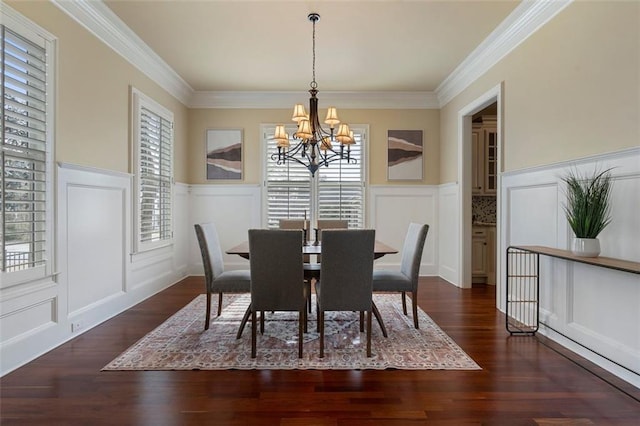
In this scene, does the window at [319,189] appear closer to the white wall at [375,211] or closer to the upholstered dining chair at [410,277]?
the white wall at [375,211]

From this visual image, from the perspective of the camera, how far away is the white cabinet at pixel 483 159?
5.18 meters

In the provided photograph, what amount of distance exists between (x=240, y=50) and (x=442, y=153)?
3.28 metres

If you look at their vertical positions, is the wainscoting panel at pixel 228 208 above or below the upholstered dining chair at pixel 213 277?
above

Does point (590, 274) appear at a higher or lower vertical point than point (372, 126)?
lower

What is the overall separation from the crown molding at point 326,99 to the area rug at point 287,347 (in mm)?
3311

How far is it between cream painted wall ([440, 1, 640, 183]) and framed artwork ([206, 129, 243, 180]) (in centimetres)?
368

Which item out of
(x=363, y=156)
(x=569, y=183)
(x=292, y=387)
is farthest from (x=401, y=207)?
(x=292, y=387)

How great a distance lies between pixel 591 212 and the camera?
2.32 m

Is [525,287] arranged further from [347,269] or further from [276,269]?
[276,269]

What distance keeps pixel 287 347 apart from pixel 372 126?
378 cm

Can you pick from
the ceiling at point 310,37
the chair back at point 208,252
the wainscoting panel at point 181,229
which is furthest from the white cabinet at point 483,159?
the wainscoting panel at point 181,229

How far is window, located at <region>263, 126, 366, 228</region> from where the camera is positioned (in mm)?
5418

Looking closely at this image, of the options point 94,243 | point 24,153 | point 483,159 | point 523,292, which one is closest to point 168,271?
point 94,243

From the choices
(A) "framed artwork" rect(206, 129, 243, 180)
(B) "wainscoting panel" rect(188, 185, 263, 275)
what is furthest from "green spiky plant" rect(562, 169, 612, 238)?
(A) "framed artwork" rect(206, 129, 243, 180)
